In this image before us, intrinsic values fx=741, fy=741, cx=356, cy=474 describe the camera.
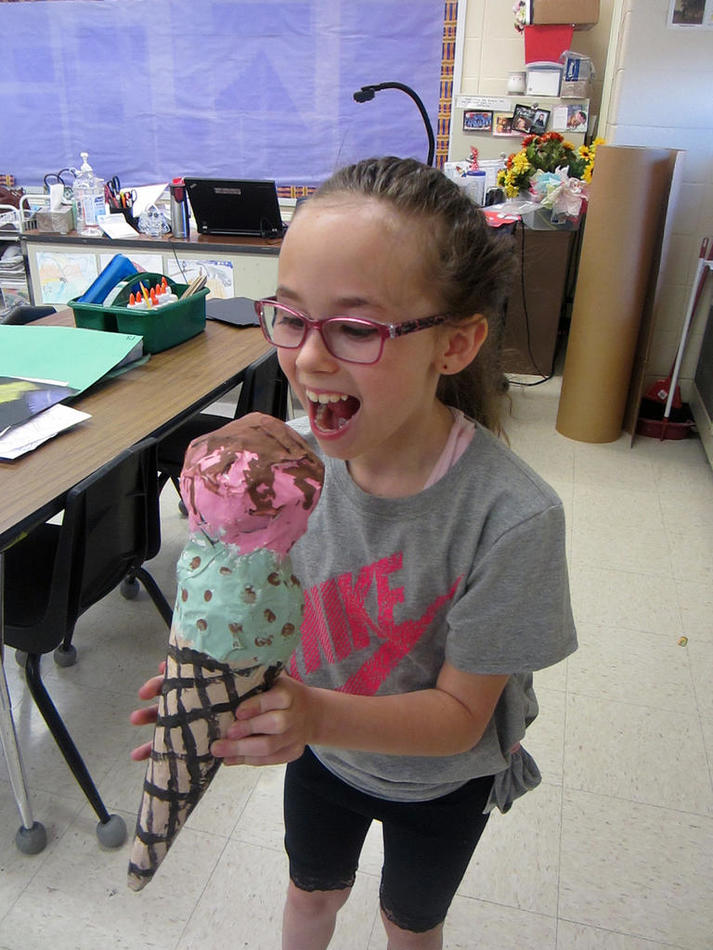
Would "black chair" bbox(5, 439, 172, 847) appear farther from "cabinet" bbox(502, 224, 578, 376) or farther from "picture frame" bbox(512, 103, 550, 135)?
"picture frame" bbox(512, 103, 550, 135)

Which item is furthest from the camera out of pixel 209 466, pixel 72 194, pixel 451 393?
pixel 72 194

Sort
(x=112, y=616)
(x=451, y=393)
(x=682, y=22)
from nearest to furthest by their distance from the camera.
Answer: (x=451, y=393) < (x=112, y=616) < (x=682, y=22)

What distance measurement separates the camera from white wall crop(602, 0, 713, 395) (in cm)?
336

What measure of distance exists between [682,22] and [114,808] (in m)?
3.80

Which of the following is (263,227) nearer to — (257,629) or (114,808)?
(114,808)

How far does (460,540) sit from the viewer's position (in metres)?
0.73

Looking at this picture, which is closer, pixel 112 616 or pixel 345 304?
pixel 345 304

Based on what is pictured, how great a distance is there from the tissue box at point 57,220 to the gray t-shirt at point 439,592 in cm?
340

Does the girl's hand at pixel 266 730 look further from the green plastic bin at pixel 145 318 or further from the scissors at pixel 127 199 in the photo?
the scissors at pixel 127 199

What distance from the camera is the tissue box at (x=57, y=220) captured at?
12.2 feet

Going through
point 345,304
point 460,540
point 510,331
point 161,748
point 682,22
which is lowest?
point 510,331

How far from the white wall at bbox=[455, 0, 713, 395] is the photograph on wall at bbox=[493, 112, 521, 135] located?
1.81 feet

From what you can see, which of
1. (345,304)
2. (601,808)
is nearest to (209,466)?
(345,304)

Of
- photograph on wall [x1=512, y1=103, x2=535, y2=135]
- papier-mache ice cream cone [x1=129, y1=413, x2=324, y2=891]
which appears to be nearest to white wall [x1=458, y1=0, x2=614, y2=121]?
photograph on wall [x1=512, y1=103, x2=535, y2=135]
